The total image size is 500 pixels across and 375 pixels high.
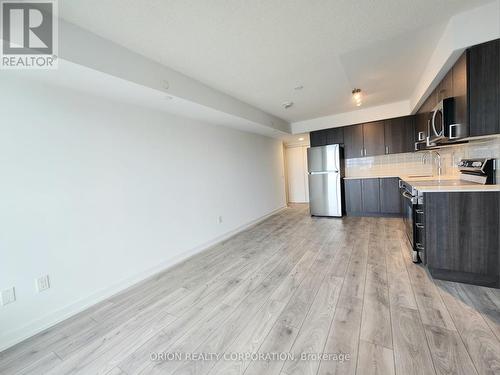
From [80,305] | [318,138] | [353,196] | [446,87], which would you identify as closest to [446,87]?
[446,87]

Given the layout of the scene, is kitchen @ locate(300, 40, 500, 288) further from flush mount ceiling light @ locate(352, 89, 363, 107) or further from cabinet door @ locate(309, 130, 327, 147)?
cabinet door @ locate(309, 130, 327, 147)

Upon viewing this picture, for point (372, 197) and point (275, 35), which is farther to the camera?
point (372, 197)

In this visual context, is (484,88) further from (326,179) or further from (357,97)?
(326,179)

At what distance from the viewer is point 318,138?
552cm

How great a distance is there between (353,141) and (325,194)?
4.55 feet

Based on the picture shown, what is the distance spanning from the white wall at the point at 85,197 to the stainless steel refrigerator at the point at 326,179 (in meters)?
2.81

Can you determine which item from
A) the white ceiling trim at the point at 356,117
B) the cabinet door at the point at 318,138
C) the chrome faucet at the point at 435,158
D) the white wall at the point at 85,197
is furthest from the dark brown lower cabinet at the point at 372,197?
the white wall at the point at 85,197

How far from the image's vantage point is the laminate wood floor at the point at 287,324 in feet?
4.46

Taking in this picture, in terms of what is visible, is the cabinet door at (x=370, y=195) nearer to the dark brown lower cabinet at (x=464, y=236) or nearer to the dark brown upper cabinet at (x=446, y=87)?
the dark brown upper cabinet at (x=446, y=87)

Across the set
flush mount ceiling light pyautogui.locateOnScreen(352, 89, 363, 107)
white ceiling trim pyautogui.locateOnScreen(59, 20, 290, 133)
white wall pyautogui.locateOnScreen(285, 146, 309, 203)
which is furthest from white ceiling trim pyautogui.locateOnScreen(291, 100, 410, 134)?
white ceiling trim pyautogui.locateOnScreen(59, 20, 290, 133)

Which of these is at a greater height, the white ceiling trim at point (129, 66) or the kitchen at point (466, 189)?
the white ceiling trim at point (129, 66)

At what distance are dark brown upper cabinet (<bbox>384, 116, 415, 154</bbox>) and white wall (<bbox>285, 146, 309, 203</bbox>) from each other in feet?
9.02

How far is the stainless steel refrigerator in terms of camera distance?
4949mm

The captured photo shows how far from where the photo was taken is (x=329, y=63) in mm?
2555
